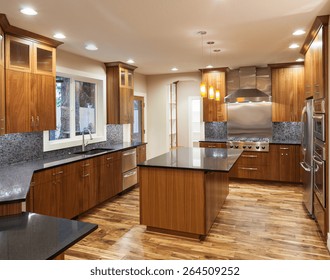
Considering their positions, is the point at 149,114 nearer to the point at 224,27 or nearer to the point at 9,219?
the point at 224,27

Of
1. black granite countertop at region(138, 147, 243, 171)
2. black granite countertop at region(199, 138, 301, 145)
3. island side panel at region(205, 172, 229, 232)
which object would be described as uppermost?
black granite countertop at region(199, 138, 301, 145)

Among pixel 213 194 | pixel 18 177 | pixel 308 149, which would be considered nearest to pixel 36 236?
pixel 18 177

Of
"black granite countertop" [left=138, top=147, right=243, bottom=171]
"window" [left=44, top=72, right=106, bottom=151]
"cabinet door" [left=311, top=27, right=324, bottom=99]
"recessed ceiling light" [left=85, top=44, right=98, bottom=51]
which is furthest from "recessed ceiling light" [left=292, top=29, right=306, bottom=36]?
"window" [left=44, top=72, right=106, bottom=151]

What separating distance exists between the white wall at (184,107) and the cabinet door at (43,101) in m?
6.61

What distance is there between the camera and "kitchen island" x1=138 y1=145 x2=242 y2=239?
10.8 feet

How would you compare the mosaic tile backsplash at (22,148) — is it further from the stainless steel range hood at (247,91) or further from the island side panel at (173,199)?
the stainless steel range hood at (247,91)

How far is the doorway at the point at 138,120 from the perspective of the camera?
716 cm

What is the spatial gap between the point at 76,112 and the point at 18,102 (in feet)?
5.59

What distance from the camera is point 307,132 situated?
399 cm

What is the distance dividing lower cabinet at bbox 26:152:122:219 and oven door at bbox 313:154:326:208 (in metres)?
3.10

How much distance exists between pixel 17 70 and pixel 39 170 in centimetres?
126

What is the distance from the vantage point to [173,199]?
3.41 metres

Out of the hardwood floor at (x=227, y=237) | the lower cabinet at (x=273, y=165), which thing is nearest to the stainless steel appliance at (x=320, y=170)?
the hardwood floor at (x=227, y=237)

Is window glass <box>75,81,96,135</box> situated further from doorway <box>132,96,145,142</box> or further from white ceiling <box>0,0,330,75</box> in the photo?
doorway <box>132,96,145,142</box>
